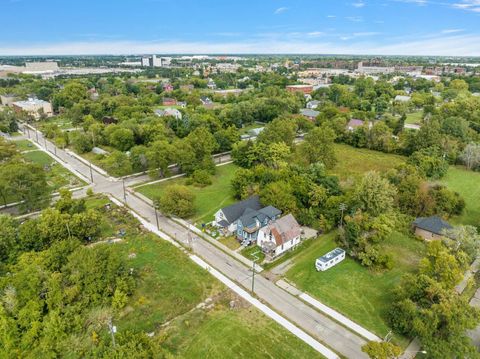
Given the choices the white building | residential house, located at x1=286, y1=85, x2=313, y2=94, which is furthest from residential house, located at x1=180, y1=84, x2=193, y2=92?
the white building

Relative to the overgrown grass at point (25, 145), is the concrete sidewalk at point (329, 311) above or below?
below

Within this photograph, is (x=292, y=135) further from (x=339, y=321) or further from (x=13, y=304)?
(x=13, y=304)

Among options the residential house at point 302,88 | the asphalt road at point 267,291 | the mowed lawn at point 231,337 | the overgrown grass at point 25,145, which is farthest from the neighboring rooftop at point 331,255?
the residential house at point 302,88

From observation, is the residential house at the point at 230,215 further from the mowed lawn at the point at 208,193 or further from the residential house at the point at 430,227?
the residential house at the point at 430,227

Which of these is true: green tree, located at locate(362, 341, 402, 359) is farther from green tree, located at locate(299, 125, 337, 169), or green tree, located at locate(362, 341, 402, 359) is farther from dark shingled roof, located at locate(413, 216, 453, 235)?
green tree, located at locate(299, 125, 337, 169)

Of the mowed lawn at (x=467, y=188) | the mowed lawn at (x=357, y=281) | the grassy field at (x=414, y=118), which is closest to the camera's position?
the mowed lawn at (x=357, y=281)

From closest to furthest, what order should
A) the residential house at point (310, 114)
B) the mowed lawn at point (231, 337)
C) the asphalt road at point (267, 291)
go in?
the mowed lawn at point (231, 337) < the asphalt road at point (267, 291) < the residential house at point (310, 114)

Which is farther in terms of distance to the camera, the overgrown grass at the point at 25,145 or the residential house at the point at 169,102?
the residential house at the point at 169,102
